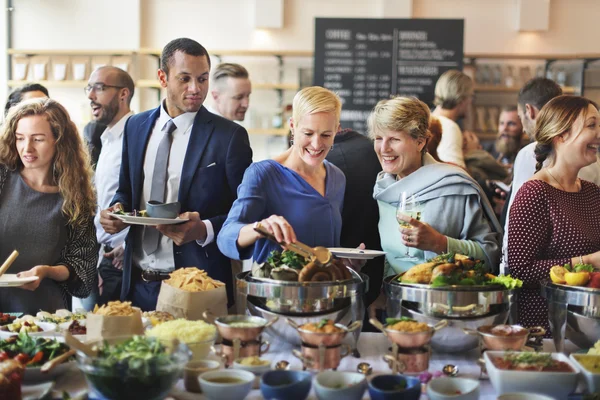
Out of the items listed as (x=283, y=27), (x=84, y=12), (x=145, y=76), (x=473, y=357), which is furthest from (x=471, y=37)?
(x=473, y=357)

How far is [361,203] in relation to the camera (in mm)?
3137

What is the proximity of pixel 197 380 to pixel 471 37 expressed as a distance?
6706mm

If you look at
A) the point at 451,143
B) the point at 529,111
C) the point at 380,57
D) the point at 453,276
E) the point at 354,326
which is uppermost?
the point at 380,57

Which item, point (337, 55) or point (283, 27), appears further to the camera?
point (283, 27)

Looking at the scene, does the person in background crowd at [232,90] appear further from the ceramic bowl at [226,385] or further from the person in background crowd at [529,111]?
the ceramic bowl at [226,385]

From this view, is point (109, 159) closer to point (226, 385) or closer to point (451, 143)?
point (451, 143)

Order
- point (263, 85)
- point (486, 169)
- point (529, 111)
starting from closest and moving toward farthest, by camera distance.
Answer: point (529, 111) < point (486, 169) < point (263, 85)

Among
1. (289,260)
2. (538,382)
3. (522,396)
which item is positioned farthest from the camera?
(289,260)

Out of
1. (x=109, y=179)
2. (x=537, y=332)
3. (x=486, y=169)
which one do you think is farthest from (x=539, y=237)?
(x=486, y=169)

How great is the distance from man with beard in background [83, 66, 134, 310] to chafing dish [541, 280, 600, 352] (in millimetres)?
2245

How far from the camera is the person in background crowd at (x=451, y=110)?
4641mm

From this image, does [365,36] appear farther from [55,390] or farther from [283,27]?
[55,390]

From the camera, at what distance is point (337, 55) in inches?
280

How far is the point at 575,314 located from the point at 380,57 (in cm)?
529
